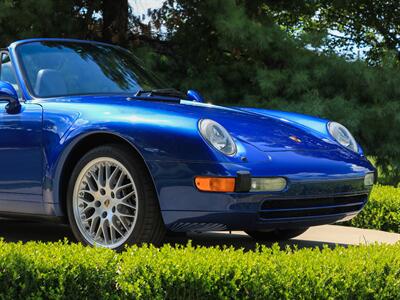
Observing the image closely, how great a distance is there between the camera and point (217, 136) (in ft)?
15.7

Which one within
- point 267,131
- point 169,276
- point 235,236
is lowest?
point 235,236

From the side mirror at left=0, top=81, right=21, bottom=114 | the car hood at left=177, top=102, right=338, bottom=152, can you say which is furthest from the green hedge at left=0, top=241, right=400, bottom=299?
the side mirror at left=0, top=81, right=21, bottom=114

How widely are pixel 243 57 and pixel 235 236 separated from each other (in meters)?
5.50

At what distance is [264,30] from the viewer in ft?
36.3

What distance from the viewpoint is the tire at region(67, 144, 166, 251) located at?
190 inches

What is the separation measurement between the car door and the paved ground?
37.8 inches

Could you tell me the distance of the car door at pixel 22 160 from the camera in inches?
212

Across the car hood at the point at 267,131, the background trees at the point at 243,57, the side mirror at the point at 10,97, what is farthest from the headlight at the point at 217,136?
the background trees at the point at 243,57

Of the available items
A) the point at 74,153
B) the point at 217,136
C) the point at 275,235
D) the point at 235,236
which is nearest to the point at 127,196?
the point at 74,153

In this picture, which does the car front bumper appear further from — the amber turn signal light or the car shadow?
the car shadow

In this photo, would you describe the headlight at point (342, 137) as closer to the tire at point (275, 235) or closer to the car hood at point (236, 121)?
the car hood at point (236, 121)

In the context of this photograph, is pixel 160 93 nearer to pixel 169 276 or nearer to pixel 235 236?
pixel 235 236

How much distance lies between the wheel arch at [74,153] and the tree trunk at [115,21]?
7.75m

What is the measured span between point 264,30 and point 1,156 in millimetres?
6194
